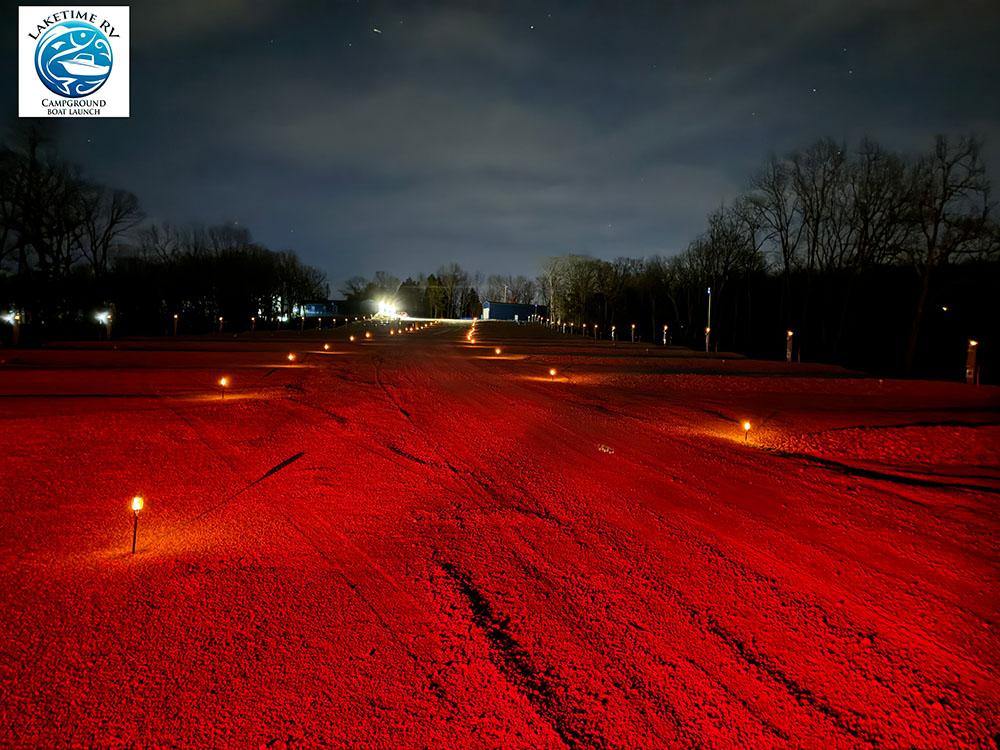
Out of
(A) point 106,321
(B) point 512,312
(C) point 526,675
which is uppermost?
(B) point 512,312

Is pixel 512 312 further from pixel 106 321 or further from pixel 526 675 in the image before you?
pixel 526 675

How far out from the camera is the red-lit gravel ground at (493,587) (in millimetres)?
3422

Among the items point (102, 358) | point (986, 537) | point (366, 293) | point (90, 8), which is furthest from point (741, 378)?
point (366, 293)

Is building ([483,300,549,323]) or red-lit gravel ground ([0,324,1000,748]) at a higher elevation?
building ([483,300,549,323])

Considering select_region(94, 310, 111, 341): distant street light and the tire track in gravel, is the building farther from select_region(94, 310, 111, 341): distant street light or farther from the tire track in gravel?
the tire track in gravel

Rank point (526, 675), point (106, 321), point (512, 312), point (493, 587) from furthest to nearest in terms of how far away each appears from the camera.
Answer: point (512, 312)
point (106, 321)
point (493, 587)
point (526, 675)

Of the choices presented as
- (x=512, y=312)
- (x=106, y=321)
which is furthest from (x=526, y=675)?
(x=512, y=312)

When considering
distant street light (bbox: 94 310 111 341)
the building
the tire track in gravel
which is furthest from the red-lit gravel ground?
the building

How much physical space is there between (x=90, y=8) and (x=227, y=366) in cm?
1188

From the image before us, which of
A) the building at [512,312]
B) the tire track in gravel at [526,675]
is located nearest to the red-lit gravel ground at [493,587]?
the tire track in gravel at [526,675]

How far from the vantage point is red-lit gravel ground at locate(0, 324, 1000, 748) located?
3.42 meters

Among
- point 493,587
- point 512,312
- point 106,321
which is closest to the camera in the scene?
point 493,587

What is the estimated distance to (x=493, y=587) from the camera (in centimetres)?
497

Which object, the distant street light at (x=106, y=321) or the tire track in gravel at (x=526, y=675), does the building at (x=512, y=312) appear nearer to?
the distant street light at (x=106, y=321)
